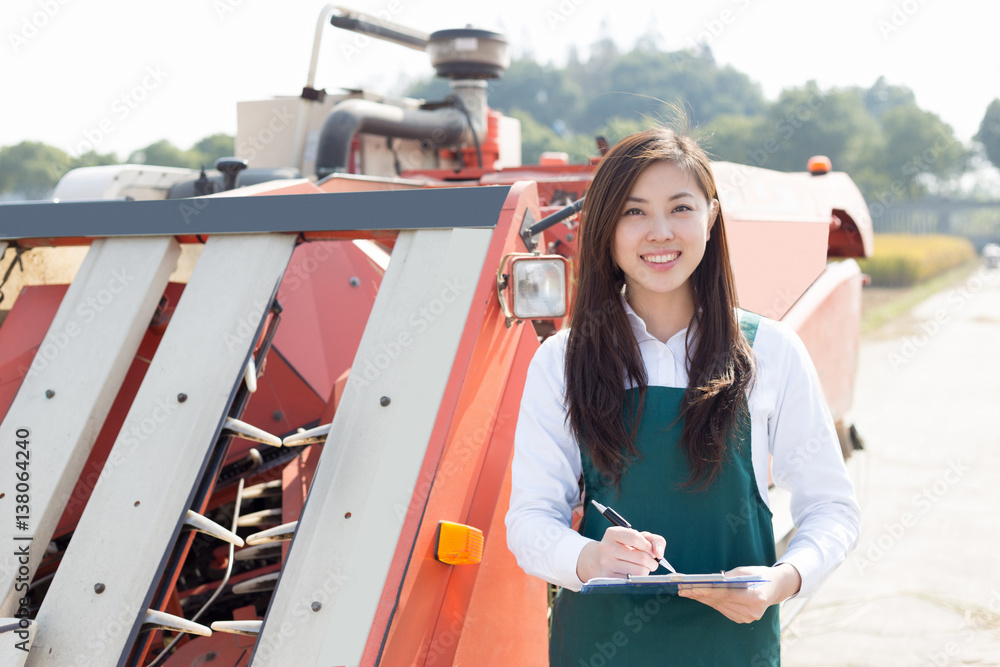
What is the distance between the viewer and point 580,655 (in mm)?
1804

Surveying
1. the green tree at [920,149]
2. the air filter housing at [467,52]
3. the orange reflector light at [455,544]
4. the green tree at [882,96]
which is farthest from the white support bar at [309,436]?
the green tree at [882,96]

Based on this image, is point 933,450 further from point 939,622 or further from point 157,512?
point 157,512

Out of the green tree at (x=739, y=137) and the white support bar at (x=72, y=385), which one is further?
the green tree at (x=739, y=137)

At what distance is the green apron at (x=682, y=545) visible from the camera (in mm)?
1749

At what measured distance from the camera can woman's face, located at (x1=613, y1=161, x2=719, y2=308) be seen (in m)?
1.79

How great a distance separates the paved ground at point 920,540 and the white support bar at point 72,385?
3.48 metres

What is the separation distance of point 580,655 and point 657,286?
764 millimetres

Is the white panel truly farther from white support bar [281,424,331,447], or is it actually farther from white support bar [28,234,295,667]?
white support bar [28,234,295,667]

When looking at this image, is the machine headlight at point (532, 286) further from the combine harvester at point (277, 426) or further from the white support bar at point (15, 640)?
A: the white support bar at point (15, 640)

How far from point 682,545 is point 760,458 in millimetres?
237

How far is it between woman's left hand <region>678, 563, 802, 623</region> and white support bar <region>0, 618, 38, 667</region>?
5.21ft

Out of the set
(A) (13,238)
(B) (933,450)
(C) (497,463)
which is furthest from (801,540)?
(B) (933,450)

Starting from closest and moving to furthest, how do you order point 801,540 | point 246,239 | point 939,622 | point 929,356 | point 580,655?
point 801,540 → point 580,655 → point 246,239 → point 939,622 → point 929,356

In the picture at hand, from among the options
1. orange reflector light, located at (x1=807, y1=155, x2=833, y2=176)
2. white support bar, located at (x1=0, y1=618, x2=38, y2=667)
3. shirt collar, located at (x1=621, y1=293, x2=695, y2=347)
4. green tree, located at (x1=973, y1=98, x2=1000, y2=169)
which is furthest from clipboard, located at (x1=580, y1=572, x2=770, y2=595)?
green tree, located at (x1=973, y1=98, x2=1000, y2=169)
